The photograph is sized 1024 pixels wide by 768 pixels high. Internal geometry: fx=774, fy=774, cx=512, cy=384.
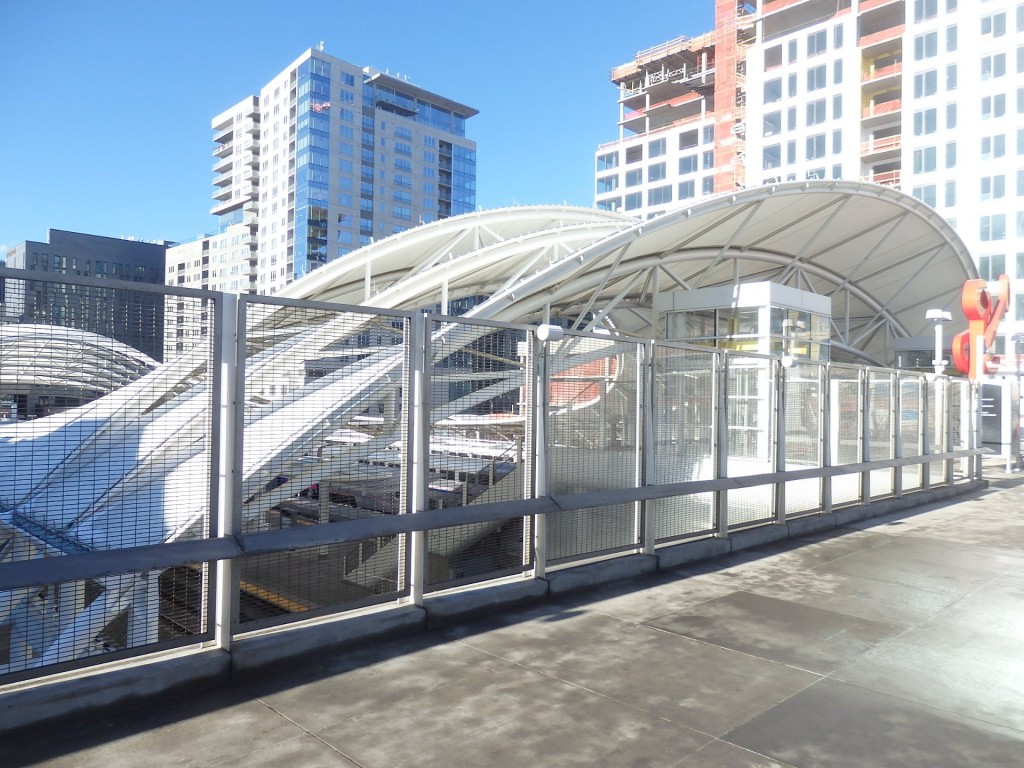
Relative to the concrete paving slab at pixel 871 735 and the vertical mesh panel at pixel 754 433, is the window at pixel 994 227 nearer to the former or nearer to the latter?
the vertical mesh panel at pixel 754 433

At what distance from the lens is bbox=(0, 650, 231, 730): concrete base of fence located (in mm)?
4102

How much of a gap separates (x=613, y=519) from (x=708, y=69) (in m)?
86.2

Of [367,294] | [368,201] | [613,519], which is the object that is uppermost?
[368,201]

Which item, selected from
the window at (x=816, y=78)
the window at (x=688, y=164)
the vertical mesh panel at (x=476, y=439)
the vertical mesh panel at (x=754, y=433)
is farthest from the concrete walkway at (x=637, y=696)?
the window at (x=688, y=164)

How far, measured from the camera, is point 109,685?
4367mm

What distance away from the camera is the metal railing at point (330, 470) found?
4.50 meters

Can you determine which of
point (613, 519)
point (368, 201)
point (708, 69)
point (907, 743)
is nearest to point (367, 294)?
point (613, 519)

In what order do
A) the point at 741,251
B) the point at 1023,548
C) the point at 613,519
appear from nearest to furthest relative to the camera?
the point at 613,519 → the point at 1023,548 → the point at 741,251

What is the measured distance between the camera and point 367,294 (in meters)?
26.3

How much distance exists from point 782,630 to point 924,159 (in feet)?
181

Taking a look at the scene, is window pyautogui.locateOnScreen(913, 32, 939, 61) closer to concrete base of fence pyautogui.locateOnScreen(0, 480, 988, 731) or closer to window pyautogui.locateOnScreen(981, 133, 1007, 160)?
Result: window pyautogui.locateOnScreen(981, 133, 1007, 160)

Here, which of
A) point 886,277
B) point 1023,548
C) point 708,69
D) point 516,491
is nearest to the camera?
point 516,491

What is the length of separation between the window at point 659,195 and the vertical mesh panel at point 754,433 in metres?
76.3

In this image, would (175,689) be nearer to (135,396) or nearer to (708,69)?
(135,396)
